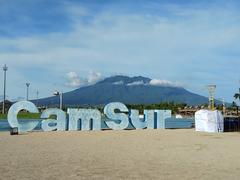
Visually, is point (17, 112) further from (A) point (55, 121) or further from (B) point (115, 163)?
(B) point (115, 163)

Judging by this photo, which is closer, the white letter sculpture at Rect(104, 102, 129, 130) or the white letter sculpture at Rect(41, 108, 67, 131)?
the white letter sculpture at Rect(41, 108, 67, 131)

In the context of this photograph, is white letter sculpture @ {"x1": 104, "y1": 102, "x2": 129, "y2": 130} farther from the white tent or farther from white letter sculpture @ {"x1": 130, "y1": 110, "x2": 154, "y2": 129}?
the white tent

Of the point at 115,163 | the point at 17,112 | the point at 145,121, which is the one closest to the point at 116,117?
the point at 145,121

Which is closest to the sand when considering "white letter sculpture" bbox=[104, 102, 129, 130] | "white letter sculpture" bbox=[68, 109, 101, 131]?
"white letter sculpture" bbox=[68, 109, 101, 131]

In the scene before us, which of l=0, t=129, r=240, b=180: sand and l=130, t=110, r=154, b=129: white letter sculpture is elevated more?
l=130, t=110, r=154, b=129: white letter sculpture

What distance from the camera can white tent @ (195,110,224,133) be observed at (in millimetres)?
39156

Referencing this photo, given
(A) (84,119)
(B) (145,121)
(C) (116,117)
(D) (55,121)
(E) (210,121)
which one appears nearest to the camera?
(D) (55,121)

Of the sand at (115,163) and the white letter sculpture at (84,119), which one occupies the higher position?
the white letter sculpture at (84,119)

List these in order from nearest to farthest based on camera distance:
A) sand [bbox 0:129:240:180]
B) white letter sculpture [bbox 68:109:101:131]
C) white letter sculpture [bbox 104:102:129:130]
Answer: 1. sand [bbox 0:129:240:180]
2. white letter sculpture [bbox 68:109:101:131]
3. white letter sculpture [bbox 104:102:129:130]

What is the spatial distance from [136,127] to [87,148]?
1851 centimetres

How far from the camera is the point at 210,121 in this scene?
129 ft

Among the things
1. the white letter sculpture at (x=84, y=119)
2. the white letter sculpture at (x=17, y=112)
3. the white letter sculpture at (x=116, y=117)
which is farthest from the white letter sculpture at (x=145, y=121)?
the white letter sculpture at (x=17, y=112)

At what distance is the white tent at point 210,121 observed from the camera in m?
39.2

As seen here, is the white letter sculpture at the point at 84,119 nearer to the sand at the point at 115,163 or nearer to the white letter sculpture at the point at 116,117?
the white letter sculpture at the point at 116,117
